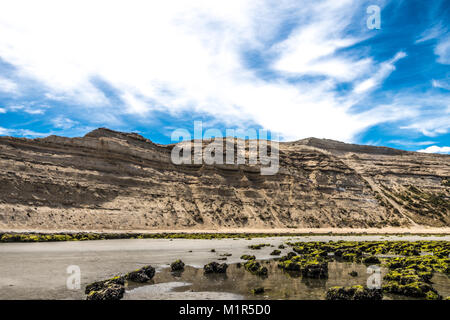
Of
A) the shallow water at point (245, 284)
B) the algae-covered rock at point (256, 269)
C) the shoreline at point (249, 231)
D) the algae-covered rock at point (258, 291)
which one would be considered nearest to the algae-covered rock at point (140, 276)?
the shallow water at point (245, 284)

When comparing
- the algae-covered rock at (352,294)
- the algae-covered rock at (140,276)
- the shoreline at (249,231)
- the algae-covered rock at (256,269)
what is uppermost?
the algae-covered rock at (352,294)

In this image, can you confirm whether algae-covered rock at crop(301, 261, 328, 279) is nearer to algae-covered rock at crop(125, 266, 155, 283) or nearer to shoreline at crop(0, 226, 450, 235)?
algae-covered rock at crop(125, 266, 155, 283)

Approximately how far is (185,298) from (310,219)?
59.0 m

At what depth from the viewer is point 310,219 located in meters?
65.9

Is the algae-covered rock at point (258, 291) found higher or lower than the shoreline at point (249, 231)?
higher

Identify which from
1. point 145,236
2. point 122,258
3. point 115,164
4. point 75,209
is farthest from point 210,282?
point 115,164

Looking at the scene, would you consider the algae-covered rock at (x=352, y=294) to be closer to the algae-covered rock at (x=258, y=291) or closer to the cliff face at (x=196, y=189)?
the algae-covered rock at (x=258, y=291)

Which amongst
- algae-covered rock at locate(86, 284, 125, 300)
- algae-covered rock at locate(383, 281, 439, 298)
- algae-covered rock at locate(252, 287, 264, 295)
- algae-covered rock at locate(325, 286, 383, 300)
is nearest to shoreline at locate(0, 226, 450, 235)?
algae-covered rock at locate(86, 284, 125, 300)

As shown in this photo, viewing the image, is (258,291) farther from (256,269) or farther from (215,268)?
(256,269)

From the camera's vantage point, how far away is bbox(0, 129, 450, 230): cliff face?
45.3 meters

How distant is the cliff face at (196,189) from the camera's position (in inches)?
1784

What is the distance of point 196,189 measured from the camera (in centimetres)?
6419

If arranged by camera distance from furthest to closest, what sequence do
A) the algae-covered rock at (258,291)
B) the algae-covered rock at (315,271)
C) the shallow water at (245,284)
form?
the algae-covered rock at (315,271), the algae-covered rock at (258,291), the shallow water at (245,284)

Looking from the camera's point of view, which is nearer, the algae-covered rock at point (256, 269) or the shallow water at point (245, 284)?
the shallow water at point (245, 284)
